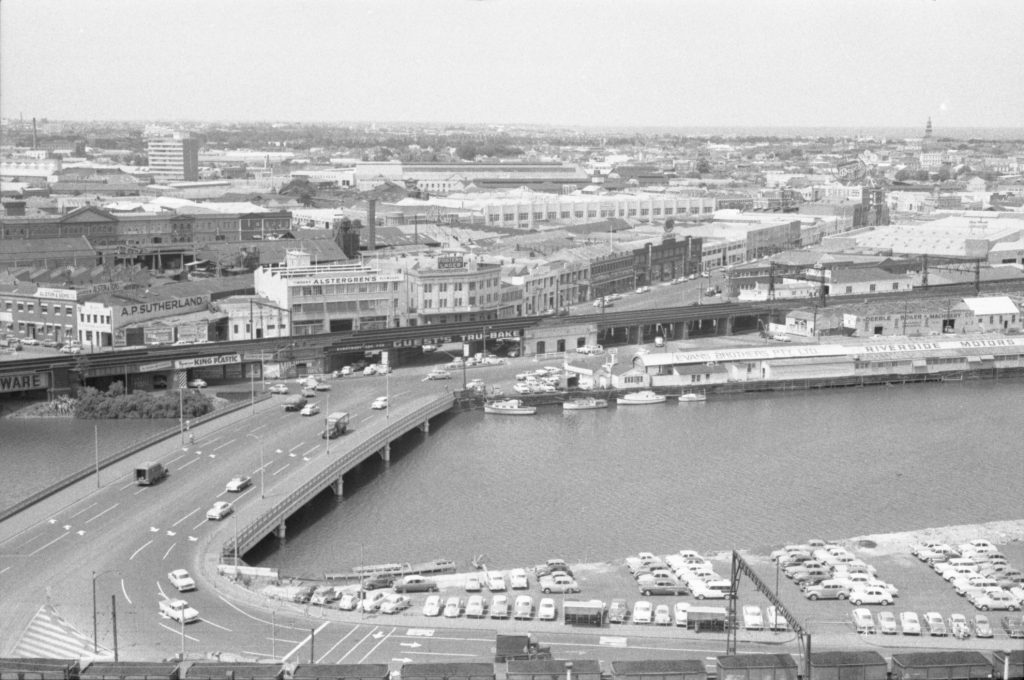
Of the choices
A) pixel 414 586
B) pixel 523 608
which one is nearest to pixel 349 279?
pixel 414 586

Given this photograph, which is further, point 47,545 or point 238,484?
point 238,484

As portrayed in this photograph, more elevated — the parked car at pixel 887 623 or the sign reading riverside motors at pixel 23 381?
the sign reading riverside motors at pixel 23 381

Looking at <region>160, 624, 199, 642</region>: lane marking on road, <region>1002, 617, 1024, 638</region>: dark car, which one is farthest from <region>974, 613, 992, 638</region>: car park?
<region>160, 624, 199, 642</region>: lane marking on road

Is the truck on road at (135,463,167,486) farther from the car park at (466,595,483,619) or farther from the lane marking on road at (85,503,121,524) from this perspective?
the car park at (466,595,483,619)

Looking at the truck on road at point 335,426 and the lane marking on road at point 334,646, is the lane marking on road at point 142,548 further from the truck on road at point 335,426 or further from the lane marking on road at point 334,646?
the truck on road at point 335,426

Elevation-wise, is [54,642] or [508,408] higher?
[54,642]

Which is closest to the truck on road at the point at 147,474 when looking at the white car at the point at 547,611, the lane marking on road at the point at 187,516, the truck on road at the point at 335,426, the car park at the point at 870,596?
the lane marking on road at the point at 187,516

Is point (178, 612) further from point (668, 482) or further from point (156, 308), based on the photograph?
point (156, 308)
